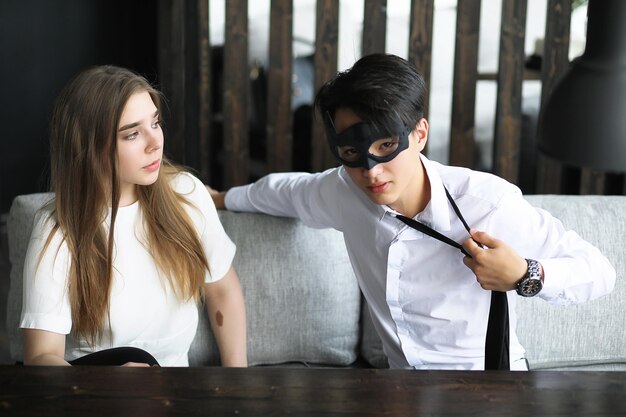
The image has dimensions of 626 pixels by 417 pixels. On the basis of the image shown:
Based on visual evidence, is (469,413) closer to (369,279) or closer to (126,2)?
(369,279)

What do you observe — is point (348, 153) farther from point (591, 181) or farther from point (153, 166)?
point (591, 181)

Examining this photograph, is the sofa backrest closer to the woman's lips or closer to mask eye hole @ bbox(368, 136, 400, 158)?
the woman's lips

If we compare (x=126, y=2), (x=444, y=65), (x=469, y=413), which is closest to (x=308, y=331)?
(x=469, y=413)

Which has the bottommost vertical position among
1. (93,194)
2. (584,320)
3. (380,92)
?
(584,320)

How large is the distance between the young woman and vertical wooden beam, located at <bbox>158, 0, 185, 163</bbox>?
127 centimetres

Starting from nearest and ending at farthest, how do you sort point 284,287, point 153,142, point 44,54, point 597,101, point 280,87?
point 597,101 → point 153,142 → point 284,287 → point 280,87 → point 44,54

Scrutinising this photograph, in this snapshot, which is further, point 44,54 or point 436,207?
point 44,54

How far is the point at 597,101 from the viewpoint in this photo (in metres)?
1.37

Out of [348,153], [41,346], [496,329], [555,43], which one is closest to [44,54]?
[555,43]

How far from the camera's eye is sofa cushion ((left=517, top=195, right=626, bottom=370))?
2.24m

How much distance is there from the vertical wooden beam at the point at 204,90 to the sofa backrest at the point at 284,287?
1.03 metres

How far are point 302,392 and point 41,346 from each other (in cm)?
65

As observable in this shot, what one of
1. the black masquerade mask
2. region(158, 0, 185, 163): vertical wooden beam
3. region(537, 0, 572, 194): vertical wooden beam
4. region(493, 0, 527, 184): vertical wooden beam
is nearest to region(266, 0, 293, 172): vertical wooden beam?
region(158, 0, 185, 163): vertical wooden beam

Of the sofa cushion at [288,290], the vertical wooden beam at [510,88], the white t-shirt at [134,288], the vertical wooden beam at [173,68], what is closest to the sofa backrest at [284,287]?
the sofa cushion at [288,290]
